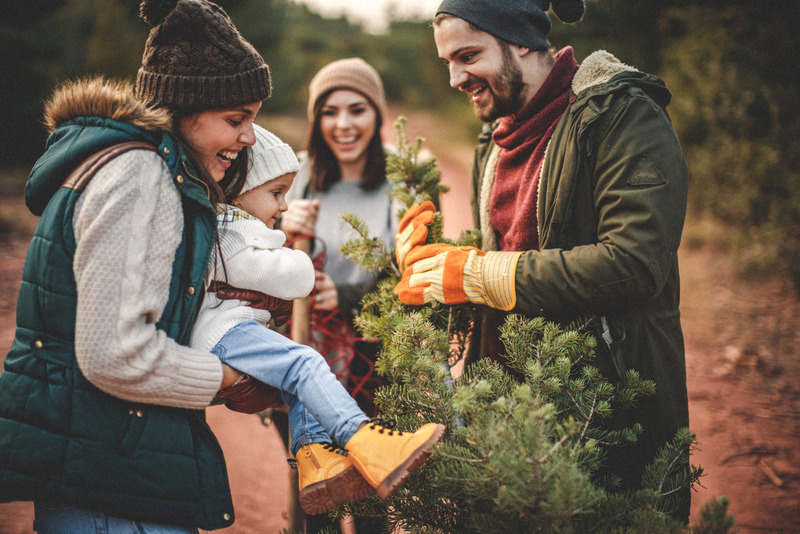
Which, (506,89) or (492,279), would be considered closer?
(492,279)

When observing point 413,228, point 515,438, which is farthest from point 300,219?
point 515,438

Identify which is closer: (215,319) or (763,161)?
(215,319)

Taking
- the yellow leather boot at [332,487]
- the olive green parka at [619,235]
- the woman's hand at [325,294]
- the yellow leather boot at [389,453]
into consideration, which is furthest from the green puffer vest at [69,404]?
the woman's hand at [325,294]

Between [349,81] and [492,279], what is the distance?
77.3 inches

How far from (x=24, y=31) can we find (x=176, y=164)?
1202cm

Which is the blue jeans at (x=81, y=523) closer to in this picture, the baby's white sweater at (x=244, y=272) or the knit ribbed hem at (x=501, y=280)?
the baby's white sweater at (x=244, y=272)

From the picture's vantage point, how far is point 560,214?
1.91 meters

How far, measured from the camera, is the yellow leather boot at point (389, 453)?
53.1 inches

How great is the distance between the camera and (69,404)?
135cm

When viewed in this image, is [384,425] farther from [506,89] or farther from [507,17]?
[507,17]

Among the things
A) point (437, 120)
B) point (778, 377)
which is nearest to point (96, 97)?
point (778, 377)

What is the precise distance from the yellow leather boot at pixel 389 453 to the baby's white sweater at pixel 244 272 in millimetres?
546

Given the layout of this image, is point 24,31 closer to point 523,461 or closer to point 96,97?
point 96,97

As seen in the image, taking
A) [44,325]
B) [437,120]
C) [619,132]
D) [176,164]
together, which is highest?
[437,120]
